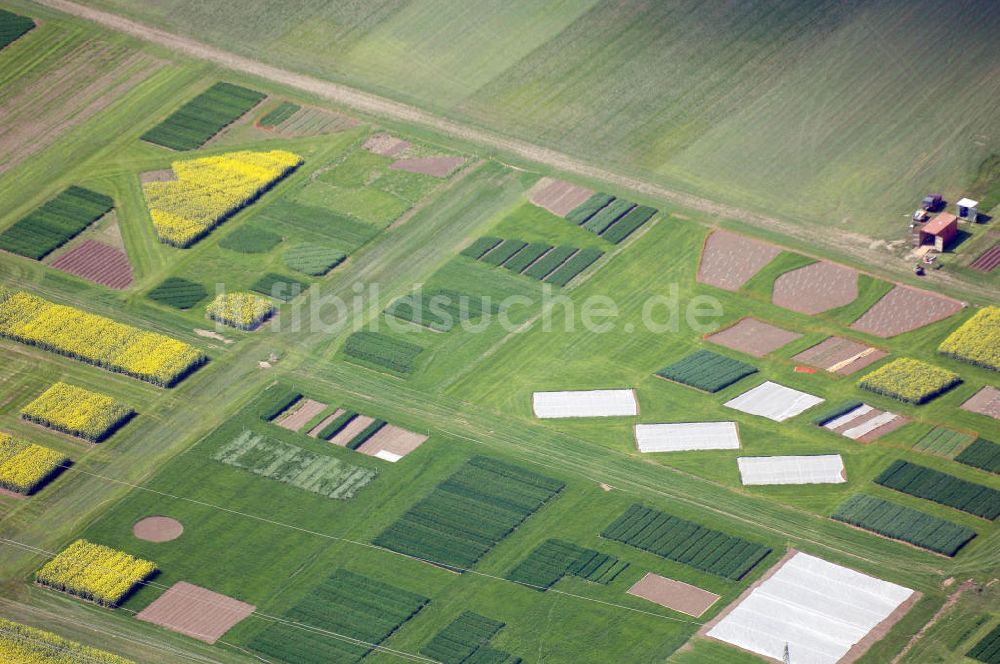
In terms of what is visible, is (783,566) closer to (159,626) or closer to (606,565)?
(606,565)

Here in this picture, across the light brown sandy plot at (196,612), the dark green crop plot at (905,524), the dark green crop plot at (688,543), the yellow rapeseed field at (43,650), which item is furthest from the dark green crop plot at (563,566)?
the yellow rapeseed field at (43,650)

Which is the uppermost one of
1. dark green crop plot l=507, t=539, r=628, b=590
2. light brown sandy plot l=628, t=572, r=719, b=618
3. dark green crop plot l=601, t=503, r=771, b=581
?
dark green crop plot l=601, t=503, r=771, b=581

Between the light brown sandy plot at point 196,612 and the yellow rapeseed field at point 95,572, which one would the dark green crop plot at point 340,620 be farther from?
the yellow rapeseed field at point 95,572

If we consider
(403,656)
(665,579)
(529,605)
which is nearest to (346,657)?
(403,656)

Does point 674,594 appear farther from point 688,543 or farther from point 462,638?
point 462,638

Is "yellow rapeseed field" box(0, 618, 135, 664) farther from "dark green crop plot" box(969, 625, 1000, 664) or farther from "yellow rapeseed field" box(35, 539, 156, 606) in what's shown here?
"dark green crop plot" box(969, 625, 1000, 664)

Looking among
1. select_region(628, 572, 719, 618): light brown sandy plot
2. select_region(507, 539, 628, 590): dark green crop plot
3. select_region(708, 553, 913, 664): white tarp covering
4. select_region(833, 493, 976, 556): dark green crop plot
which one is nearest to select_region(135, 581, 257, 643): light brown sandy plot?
select_region(507, 539, 628, 590): dark green crop plot
